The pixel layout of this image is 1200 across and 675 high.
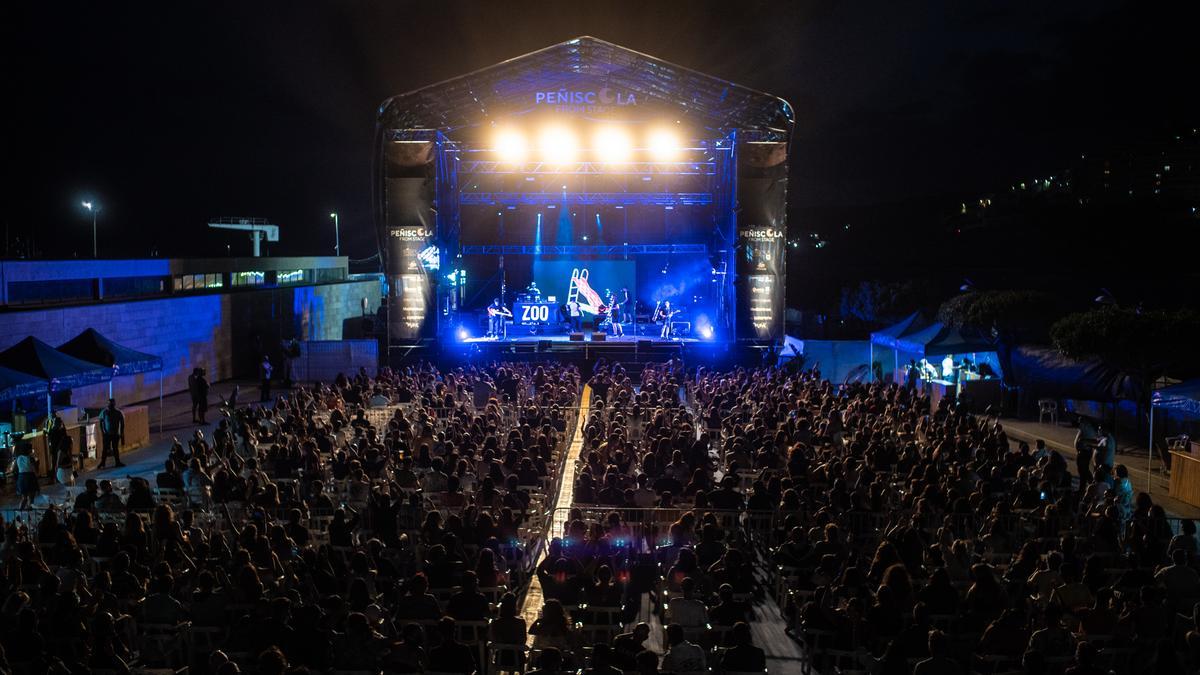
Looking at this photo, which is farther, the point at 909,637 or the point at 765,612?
the point at 765,612

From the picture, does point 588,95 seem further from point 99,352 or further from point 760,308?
point 99,352

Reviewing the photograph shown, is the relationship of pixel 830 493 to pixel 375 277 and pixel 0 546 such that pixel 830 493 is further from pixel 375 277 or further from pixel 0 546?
pixel 375 277

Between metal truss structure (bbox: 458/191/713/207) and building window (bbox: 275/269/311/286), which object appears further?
building window (bbox: 275/269/311/286)

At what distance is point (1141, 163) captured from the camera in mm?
79875

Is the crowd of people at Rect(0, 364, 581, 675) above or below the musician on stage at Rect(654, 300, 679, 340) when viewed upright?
below

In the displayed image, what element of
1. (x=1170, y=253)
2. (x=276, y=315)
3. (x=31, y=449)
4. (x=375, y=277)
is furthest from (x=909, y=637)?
(x=1170, y=253)

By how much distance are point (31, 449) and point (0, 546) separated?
564 cm

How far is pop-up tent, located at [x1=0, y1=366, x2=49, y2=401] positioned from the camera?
540 inches

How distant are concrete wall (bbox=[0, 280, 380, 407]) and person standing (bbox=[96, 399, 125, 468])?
4058mm

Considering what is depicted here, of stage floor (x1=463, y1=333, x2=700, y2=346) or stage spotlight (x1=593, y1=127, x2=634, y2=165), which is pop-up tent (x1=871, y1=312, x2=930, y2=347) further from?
stage spotlight (x1=593, y1=127, x2=634, y2=165)

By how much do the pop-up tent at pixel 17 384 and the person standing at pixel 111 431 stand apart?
1122mm

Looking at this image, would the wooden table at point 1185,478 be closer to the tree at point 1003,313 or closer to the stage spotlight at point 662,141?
Answer: the tree at point 1003,313

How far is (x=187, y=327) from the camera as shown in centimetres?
2533

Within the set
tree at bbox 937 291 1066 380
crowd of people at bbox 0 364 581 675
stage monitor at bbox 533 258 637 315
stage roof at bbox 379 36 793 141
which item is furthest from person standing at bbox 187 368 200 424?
tree at bbox 937 291 1066 380
